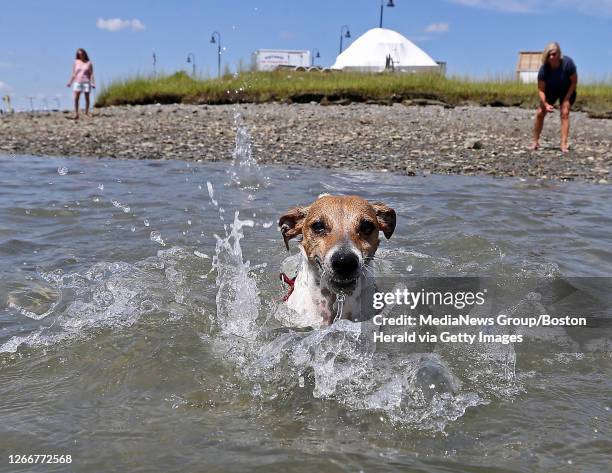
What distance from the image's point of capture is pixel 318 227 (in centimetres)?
480

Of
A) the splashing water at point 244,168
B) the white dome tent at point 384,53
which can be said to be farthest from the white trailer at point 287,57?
the splashing water at point 244,168

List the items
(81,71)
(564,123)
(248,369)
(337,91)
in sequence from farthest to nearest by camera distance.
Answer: (337,91) → (81,71) → (564,123) → (248,369)

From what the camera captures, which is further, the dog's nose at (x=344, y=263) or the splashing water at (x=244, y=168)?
the splashing water at (x=244, y=168)

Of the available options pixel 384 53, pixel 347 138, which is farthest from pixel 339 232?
pixel 384 53

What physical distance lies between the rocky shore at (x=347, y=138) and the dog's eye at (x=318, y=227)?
23.6ft

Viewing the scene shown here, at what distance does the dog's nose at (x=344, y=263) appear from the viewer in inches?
167

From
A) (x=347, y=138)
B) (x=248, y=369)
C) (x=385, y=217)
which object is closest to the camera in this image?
(x=248, y=369)

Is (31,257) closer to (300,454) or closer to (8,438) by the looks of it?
(8,438)

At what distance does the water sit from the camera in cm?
310

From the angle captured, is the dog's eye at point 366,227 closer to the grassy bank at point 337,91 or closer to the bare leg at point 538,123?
the bare leg at point 538,123

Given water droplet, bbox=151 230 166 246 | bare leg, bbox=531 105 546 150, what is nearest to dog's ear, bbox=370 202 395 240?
water droplet, bbox=151 230 166 246

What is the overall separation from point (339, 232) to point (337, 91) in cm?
2033

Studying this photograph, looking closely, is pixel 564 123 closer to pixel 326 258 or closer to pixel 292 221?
pixel 292 221

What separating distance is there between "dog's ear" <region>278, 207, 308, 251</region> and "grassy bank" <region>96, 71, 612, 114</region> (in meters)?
18.3
